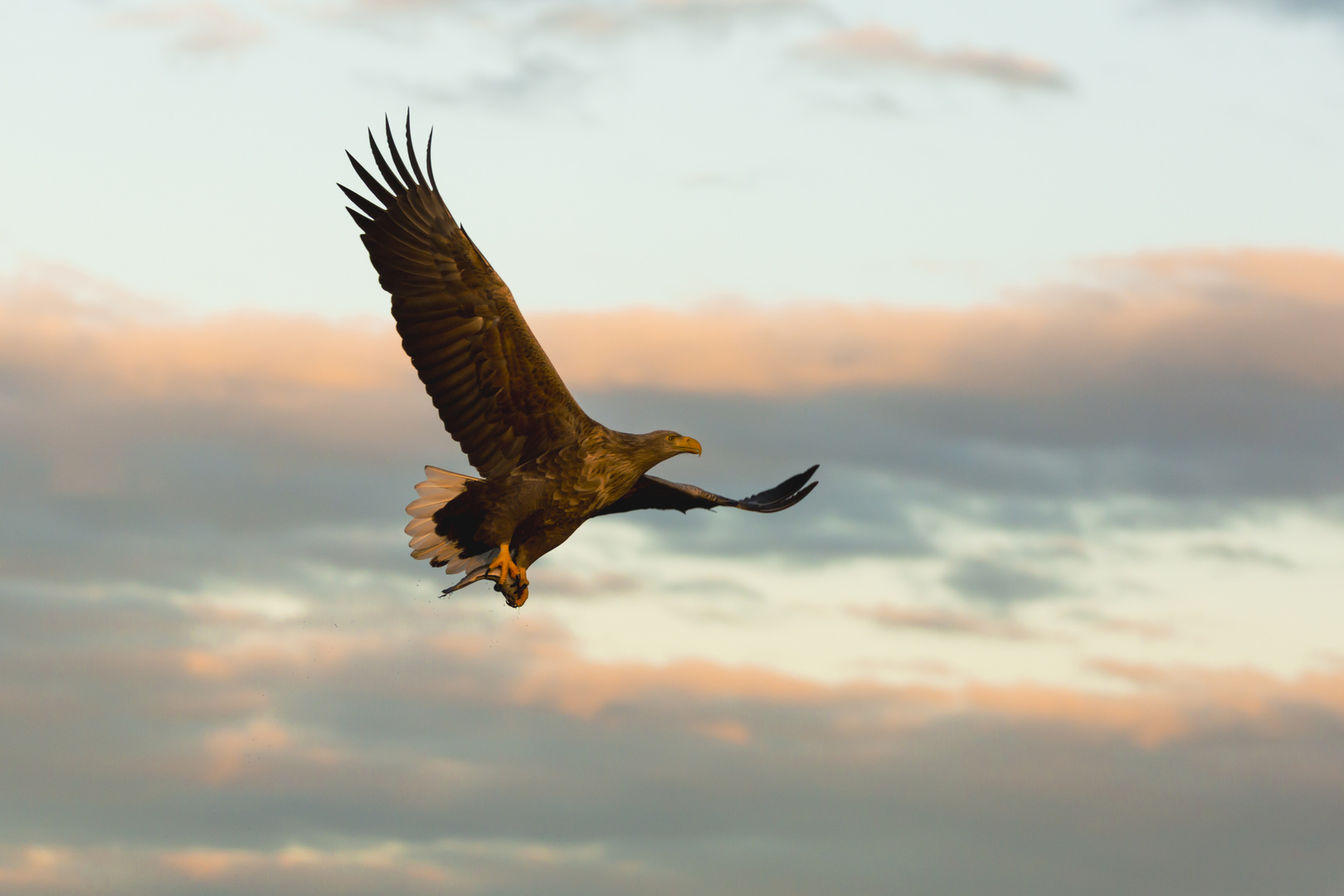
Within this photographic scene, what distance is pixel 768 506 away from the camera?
15.4 metres

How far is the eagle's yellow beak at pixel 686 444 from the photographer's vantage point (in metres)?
13.1

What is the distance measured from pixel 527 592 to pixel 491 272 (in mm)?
2157

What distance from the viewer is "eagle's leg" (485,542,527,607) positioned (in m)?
12.7

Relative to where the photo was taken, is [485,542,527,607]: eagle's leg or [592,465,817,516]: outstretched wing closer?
[485,542,527,607]: eagle's leg

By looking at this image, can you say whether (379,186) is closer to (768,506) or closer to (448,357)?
(448,357)

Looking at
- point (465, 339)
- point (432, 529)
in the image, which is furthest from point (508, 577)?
point (465, 339)

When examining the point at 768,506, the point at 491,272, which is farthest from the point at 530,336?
the point at 768,506

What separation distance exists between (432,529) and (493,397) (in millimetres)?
1114

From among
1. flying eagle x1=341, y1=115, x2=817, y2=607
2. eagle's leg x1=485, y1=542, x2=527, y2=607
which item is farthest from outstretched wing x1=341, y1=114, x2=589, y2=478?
eagle's leg x1=485, y1=542, x2=527, y2=607

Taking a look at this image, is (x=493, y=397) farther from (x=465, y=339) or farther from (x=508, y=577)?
(x=508, y=577)

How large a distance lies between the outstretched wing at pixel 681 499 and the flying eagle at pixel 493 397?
1177 millimetres

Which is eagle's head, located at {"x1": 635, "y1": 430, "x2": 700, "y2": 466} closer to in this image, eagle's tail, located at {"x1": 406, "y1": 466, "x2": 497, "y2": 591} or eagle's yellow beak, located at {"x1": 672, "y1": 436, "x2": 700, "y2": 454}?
eagle's yellow beak, located at {"x1": 672, "y1": 436, "x2": 700, "y2": 454}

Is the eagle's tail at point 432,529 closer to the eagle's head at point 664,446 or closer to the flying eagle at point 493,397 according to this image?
the flying eagle at point 493,397

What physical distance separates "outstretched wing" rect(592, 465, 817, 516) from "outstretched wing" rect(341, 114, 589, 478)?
1.33 m
